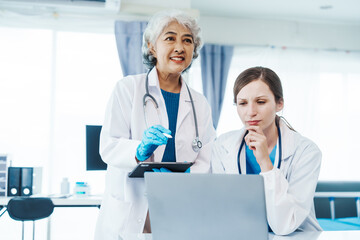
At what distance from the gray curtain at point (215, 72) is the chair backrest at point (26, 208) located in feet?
7.68

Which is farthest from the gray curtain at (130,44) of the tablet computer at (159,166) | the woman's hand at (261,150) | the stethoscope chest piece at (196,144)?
the woman's hand at (261,150)

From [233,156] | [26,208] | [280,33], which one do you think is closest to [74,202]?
[26,208]

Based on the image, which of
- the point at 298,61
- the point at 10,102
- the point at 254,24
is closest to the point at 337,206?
the point at 298,61

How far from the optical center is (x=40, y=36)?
13.1ft

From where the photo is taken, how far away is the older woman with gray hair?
1.48 meters

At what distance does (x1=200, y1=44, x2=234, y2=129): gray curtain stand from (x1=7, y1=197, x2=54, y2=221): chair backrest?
7.68 feet

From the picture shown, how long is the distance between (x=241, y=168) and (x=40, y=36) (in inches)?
131

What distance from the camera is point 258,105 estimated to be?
1.37 m

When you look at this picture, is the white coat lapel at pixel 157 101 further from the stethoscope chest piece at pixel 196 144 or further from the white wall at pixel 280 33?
the white wall at pixel 280 33

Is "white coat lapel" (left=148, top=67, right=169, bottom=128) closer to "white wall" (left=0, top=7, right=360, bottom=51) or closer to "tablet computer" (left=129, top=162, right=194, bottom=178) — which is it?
"tablet computer" (left=129, top=162, right=194, bottom=178)

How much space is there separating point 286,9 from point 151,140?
12.2 feet

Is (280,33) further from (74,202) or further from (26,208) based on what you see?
(26,208)

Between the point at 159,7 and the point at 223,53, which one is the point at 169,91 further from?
the point at 223,53

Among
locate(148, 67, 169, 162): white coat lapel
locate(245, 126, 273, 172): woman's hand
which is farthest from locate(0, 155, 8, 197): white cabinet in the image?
locate(245, 126, 273, 172): woman's hand
